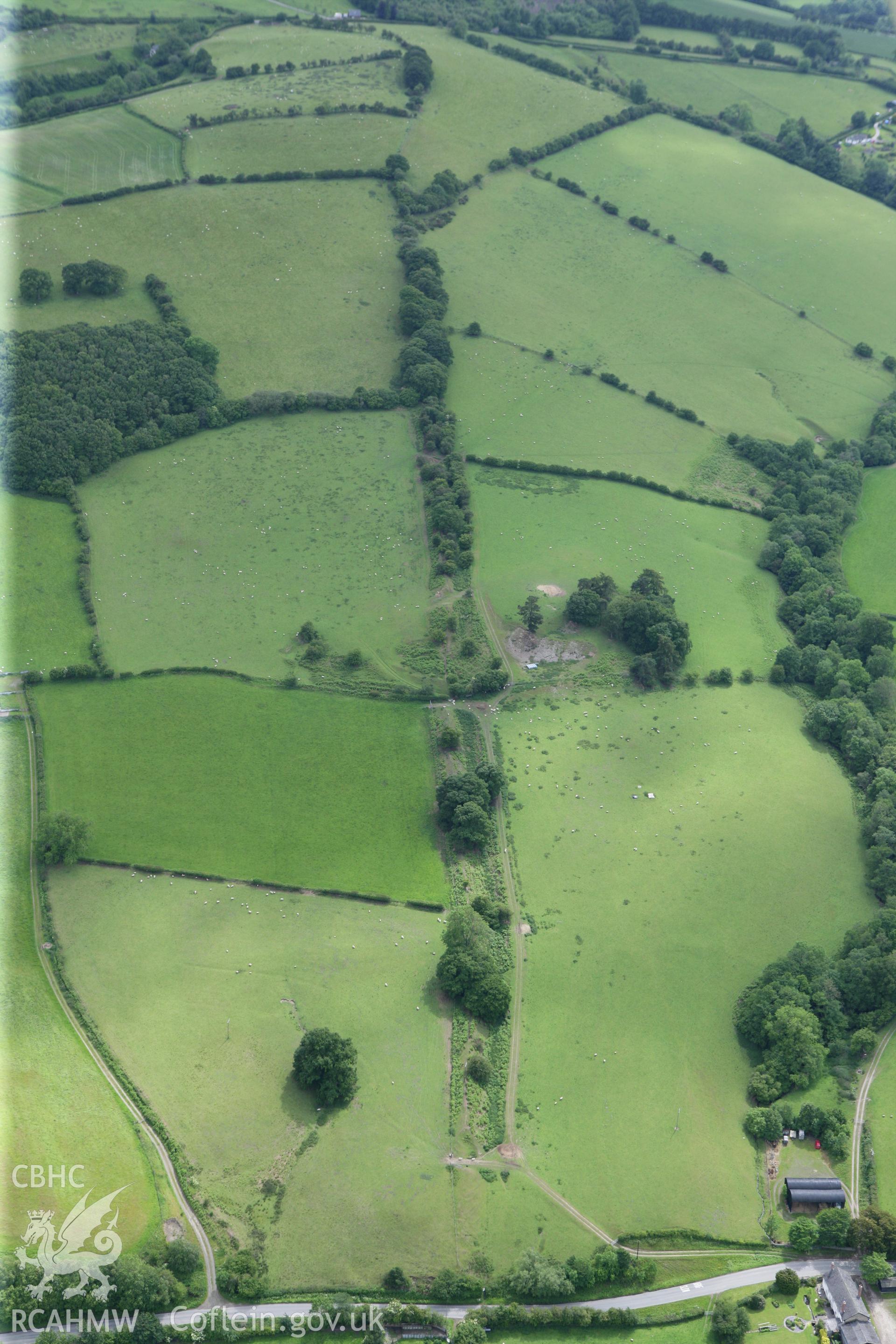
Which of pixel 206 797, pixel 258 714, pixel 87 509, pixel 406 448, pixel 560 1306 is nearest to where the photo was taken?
pixel 560 1306

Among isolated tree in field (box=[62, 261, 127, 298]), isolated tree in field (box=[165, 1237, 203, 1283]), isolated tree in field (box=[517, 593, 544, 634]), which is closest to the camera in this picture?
isolated tree in field (box=[165, 1237, 203, 1283])

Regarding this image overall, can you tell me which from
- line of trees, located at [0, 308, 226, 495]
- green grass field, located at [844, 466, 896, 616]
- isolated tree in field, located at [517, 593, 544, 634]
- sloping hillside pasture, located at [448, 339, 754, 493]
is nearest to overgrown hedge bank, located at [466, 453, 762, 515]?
sloping hillside pasture, located at [448, 339, 754, 493]

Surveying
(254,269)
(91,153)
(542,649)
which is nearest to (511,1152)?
(542,649)

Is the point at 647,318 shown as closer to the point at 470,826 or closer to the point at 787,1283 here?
the point at 470,826

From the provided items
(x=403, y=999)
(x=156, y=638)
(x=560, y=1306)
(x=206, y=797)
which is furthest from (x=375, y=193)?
(x=560, y=1306)

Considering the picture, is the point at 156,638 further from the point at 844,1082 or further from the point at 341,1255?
the point at 844,1082

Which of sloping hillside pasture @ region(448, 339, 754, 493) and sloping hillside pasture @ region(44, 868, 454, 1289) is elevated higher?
sloping hillside pasture @ region(448, 339, 754, 493)

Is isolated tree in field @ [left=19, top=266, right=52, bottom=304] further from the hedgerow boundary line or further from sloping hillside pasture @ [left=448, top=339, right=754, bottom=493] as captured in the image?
the hedgerow boundary line
